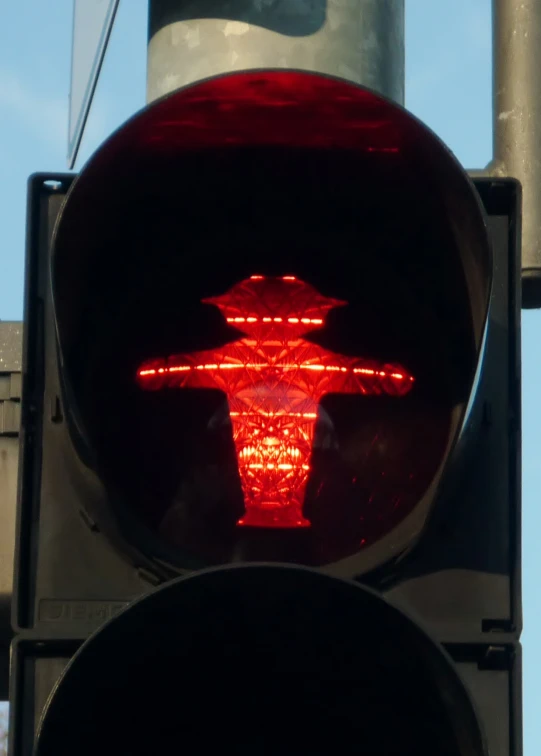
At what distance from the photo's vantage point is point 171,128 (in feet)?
8.05

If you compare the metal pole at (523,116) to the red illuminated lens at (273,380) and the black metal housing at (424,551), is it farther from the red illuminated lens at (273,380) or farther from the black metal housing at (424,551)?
the red illuminated lens at (273,380)

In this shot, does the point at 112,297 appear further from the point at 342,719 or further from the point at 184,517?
the point at 342,719

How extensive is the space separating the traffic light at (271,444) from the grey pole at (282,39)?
6 centimetres

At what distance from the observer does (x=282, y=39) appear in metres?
2.39

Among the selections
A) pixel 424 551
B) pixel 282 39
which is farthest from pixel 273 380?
pixel 282 39

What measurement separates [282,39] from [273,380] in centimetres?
47

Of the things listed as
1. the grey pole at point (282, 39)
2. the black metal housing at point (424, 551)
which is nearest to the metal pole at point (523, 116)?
the black metal housing at point (424, 551)

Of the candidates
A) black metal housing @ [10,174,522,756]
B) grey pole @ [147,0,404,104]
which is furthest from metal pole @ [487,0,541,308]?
grey pole @ [147,0,404,104]

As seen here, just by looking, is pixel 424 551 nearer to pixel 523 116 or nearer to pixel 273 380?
pixel 273 380

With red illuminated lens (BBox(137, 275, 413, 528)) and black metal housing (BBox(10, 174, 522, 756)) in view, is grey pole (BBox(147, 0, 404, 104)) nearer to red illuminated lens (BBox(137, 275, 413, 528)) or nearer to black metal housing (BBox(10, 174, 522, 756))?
black metal housing (BBox(10, 174, 522, 756))

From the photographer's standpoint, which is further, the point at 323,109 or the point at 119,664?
the point at 323,109

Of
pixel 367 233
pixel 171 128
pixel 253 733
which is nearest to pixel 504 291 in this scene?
pixel 367 233

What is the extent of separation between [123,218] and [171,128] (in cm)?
18

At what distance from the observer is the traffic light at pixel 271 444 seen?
225 cm
